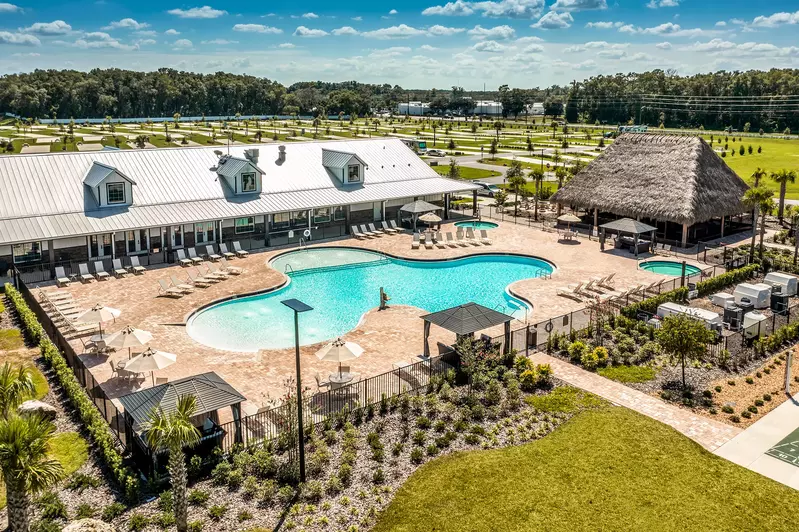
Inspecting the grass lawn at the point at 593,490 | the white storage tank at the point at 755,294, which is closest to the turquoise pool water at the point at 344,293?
the white storage tank at the point at 755,294

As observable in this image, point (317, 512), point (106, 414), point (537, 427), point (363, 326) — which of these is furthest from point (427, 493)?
point (363, 326)

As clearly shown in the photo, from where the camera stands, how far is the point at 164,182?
117ft

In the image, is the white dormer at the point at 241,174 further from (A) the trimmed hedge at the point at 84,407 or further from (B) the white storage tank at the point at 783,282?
(B) the white storage tank at the point at 783,282

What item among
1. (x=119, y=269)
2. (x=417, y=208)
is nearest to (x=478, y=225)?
(x=417, y=208)

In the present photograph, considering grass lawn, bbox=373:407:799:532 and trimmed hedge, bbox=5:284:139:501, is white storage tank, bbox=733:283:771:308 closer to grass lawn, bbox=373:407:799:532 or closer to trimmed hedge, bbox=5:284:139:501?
grass lawn, bbox=373:407:799:532

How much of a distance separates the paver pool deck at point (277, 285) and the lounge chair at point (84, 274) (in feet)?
1.41

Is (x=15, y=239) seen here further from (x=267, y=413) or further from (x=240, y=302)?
(x=267, y=413)

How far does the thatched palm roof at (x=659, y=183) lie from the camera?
36438 millimetres

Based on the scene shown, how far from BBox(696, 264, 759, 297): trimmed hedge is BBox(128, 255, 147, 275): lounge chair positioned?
86.5 feet

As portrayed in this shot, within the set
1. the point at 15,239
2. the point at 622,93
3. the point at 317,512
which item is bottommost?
the point at 317,512

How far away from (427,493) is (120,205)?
25.4 m

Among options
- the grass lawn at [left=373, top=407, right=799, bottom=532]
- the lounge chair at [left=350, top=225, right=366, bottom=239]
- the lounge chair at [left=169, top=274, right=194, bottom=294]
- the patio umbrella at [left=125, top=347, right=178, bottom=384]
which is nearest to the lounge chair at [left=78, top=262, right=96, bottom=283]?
the lounge chair at [left=169, top=274, right=194, bottom=294]

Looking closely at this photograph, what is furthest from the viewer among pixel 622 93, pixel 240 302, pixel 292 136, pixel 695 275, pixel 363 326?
pixel 622 93

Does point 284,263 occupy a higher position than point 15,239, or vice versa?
point 15,239
